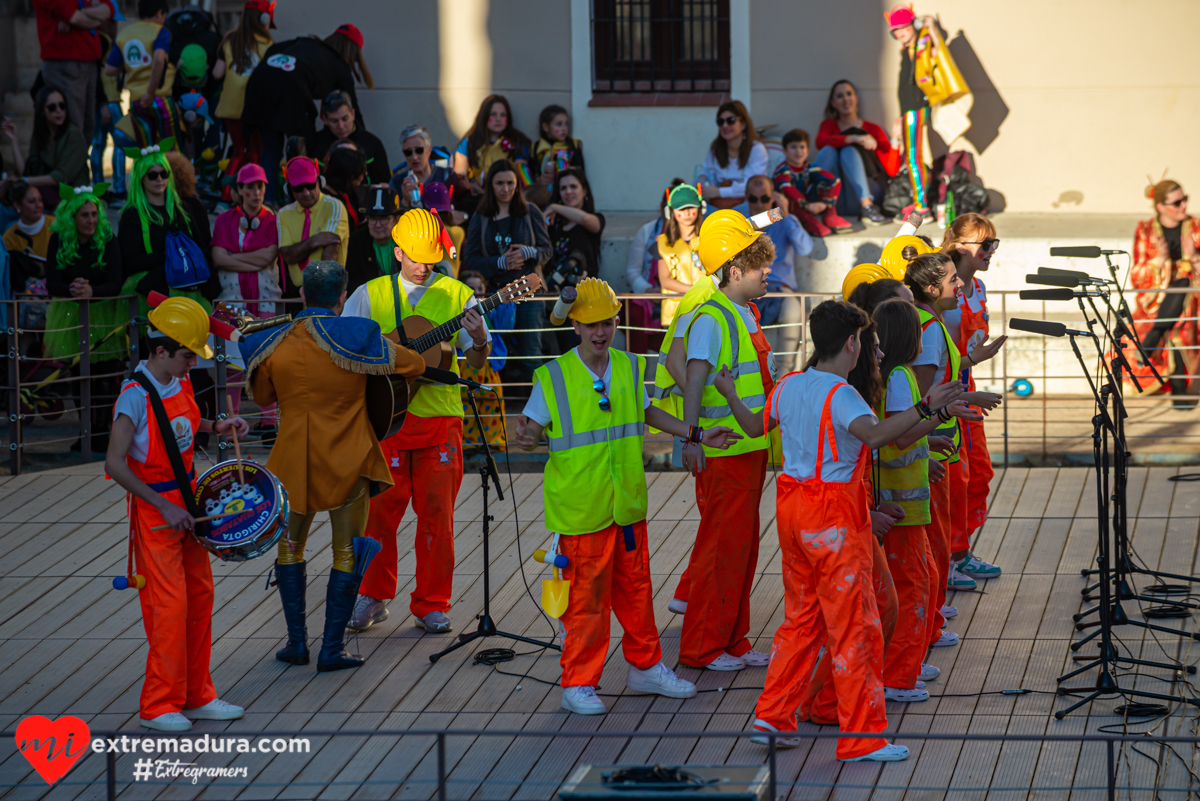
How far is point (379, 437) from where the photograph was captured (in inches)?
244

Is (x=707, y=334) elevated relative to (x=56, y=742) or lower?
elevated

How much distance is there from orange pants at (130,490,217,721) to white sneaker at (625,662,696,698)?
185 cm

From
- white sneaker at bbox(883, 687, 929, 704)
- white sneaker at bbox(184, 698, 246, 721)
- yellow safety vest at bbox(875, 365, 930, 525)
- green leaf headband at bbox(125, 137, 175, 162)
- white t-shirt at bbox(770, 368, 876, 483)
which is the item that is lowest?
white sneaker at bbox(184, 698, 246, 721)

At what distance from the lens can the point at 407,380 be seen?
6184 millimetres

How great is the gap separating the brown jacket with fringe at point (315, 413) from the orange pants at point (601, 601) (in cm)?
112

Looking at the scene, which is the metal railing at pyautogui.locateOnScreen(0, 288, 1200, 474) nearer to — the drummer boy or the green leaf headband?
the green leaf headband

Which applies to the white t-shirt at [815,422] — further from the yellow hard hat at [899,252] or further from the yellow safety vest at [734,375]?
the yellow hard hat at [899,252]

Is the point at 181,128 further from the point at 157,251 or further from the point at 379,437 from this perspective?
the point at 379,437

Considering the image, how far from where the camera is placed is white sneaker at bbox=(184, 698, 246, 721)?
5.64 m

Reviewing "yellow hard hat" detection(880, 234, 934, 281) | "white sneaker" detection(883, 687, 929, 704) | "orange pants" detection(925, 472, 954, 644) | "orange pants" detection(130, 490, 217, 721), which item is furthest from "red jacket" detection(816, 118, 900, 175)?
"orange pants" detection(130, 490, 217, 721)

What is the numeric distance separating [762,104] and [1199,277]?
448cm

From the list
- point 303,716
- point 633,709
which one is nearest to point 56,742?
point 303,716

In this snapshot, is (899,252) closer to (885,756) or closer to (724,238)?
(724,238)

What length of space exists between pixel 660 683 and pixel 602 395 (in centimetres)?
127
